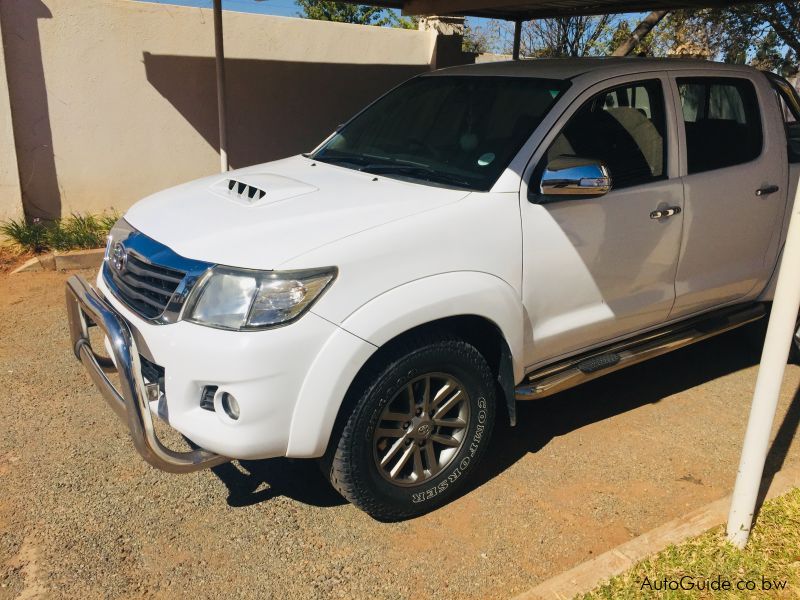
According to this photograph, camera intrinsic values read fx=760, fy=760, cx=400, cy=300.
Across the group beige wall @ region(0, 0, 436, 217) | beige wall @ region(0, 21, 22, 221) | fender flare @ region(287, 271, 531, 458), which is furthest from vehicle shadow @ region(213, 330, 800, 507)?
beige wall @ region(0, 0, 436, 217)

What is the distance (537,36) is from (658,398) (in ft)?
40.1

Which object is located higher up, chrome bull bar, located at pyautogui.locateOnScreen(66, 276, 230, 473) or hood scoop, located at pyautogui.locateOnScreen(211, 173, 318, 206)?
hood scoop, located at pyautogui.locateOnScreen(211, 173, 318, 206)

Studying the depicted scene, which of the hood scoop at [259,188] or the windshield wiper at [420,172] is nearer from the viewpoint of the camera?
the hood scoop at [259,188]

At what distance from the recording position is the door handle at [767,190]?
452cm

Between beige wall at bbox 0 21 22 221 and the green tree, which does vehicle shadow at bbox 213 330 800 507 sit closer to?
beige wall at bbox 0 21 22 221

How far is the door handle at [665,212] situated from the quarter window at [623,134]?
18cm

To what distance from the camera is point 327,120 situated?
30.6ft

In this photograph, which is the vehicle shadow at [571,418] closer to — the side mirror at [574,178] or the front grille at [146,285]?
the front grille at [146,285]

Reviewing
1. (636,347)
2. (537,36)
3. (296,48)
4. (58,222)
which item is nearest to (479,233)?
(636,347)

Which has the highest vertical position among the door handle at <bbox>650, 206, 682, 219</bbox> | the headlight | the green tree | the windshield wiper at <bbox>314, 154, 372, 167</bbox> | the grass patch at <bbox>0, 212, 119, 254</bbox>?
the green tree

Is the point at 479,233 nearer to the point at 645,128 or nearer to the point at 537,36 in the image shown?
the point at 645,128

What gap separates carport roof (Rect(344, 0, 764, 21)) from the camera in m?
7.72

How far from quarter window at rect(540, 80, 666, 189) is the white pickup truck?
0.04 feet

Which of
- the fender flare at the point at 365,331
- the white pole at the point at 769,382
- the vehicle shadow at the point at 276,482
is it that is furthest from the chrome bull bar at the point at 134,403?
the white pole at the point at 769,382
